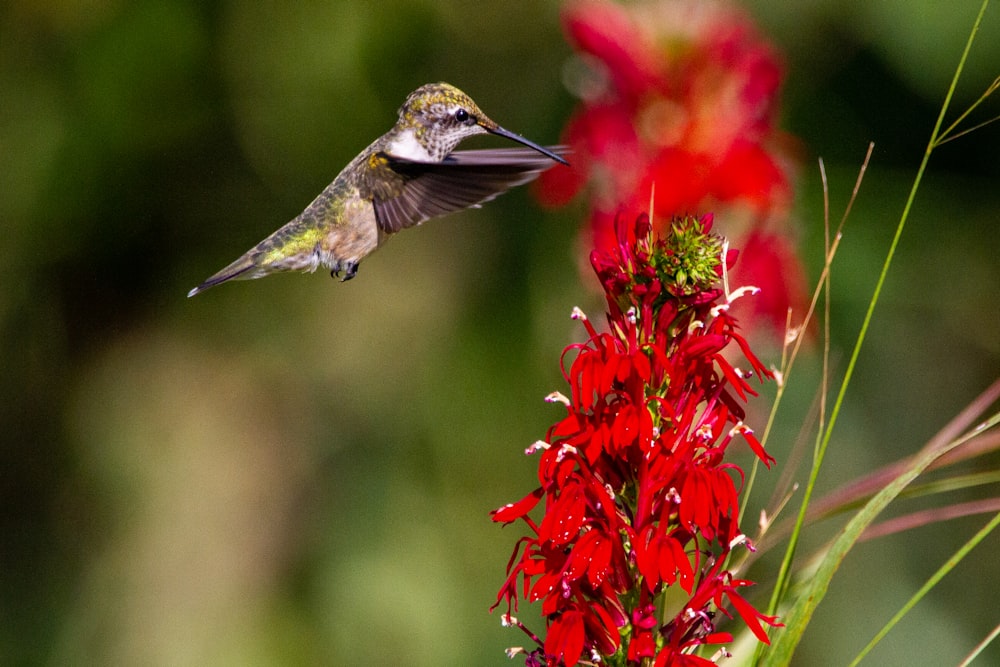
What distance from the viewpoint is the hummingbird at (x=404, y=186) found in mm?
1565

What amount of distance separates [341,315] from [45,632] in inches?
54.7

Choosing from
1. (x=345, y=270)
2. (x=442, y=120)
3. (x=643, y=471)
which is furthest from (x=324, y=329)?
(x=643, y=471)

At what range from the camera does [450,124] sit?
5.18 feet

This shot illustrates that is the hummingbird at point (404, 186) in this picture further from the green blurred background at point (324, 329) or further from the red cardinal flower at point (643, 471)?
the green blurred background at point (324, 329)

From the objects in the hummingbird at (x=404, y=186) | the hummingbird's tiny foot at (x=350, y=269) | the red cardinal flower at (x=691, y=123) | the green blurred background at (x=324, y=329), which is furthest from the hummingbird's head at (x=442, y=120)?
the green blurred background at (x=324, y=329)

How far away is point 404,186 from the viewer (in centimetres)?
168

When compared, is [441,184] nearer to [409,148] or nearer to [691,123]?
[409,148]

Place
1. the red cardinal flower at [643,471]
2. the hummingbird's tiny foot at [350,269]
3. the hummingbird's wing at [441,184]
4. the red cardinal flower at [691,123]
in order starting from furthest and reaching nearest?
the red cardinal flower at [691,123] < the hummingbird's tiny foot at [350,269] < the hummingbird's wing at [441,184] < the red cardinal flower at [643,471]

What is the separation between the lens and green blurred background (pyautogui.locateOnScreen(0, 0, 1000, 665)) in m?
3.11

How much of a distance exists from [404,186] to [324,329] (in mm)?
2201

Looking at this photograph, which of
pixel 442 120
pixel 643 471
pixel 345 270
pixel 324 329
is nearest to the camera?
pixel 643 471

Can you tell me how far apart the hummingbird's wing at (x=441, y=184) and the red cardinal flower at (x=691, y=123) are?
39 centimetres

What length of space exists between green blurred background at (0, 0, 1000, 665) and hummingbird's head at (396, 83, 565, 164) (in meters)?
1.52

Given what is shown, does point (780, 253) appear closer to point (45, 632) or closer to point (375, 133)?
point (375, 133)
